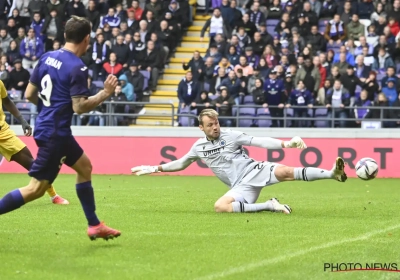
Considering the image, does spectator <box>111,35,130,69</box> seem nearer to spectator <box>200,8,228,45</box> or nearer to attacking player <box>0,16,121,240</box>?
spectator <box>200,8,228,45</box>

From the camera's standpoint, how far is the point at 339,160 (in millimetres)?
10875

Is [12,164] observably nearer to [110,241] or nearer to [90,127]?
[90,127]

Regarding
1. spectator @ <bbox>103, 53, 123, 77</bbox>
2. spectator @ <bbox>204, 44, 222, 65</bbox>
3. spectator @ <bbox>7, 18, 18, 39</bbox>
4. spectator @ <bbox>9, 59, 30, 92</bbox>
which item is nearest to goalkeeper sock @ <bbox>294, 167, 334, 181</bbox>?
spectator @ <bbox>204, 44, 222, 65</bbox>

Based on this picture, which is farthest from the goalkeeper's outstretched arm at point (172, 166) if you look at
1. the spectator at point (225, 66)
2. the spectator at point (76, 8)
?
the spectator at point (76, 8)

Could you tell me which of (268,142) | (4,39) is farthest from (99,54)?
(268,142)

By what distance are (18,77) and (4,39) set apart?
114 inches

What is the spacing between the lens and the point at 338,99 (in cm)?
2280

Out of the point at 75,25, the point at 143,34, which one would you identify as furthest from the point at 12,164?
the point at 75,25

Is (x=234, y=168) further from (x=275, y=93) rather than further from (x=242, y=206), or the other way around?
(x=275, y=93)

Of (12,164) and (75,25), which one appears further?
(12,164)

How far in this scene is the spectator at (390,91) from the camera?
22.5 m

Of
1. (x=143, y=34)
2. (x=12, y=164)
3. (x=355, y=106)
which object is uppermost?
(x=143, y=34)

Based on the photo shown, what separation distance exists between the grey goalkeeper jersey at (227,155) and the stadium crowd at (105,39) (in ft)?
37.3

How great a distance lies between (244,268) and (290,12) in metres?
19.0
